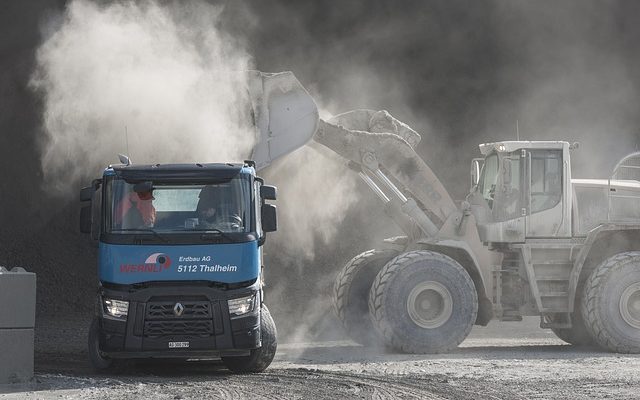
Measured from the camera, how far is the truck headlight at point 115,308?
15.1 metres

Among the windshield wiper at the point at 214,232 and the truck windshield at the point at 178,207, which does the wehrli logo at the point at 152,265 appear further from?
the windshield wiper at the point at 214,232

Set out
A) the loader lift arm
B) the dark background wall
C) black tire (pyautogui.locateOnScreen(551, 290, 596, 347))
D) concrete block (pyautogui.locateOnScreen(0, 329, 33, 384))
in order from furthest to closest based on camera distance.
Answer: the dark background wall, the loader lift arm, black tire (pyautogui.locateOnScreen(551, 290, 596, 347)), concrete block (pyautogui.locateOnScreen(0, 329, 33, 384))

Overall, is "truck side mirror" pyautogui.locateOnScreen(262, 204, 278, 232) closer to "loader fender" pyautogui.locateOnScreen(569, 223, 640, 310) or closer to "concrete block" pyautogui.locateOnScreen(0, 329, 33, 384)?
"concrete block" pyautogui.locateOnScreen(0, 329, 33, 384)

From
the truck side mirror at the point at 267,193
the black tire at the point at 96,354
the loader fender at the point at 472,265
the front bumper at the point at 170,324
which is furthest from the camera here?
the loader fender at the point at 472,265

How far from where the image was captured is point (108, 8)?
70.6 feet

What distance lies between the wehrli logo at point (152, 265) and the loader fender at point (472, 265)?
5.80 meters

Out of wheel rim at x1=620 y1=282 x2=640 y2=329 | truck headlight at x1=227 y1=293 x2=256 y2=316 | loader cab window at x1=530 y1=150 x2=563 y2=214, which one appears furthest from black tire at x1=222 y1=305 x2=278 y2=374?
wheel rim at x1=620 y1=282 x2=640 y2=329

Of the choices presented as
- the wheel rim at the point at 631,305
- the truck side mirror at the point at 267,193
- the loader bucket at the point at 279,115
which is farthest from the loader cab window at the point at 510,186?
the truck side mirror at the point at 267,193

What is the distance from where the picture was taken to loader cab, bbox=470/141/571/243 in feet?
64.3

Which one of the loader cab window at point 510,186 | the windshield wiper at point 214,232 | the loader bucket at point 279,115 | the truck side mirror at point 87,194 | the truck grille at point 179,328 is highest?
the loader bucket at point 279,115

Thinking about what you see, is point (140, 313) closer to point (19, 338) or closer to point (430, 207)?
point (19, 338)

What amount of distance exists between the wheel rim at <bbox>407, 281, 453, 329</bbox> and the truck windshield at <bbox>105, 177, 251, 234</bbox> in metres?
4.22

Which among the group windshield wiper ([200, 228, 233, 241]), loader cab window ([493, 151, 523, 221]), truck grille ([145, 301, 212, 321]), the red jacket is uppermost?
loader cab window ([493, 151, 523, 221])

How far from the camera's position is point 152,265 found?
49.9ft
